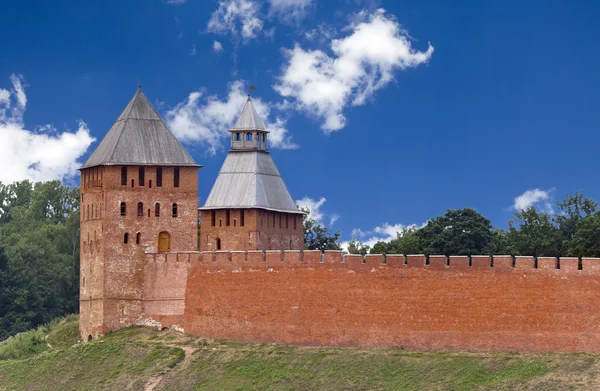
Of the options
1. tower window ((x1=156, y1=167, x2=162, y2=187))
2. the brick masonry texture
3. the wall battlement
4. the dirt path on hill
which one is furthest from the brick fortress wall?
tower window ((x1=156, y1=167, x2=162, y2=187))

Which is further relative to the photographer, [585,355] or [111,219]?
[111,219]

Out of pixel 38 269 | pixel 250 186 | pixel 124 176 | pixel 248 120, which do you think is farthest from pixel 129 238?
pixel 38 269

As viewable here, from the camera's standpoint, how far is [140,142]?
62000 millimetres

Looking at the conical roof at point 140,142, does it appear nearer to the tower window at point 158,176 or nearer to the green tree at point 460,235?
the tower window at point 158,176

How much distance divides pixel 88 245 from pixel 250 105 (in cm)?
1050

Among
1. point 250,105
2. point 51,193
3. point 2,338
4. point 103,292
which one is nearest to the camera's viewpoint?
point 103,292

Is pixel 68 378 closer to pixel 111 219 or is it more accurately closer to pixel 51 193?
pixel 111 219

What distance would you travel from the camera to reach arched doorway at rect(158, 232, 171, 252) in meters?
61.4

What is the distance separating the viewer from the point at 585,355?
5138 centimetres

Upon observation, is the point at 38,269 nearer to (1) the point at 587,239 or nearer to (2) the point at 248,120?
(2) the point at 248,120

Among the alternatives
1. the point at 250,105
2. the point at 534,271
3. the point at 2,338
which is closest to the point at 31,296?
the point at 2,338

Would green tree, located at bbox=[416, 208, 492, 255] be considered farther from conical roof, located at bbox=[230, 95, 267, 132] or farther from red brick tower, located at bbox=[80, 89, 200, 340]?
red brick tower, located at bbox=[80, 89, 200, 340]

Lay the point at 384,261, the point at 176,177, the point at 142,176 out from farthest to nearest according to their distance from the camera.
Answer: the point at 176,177 → the point at 142,176 → the point at 384,261

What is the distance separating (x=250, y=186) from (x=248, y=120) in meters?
3.68
